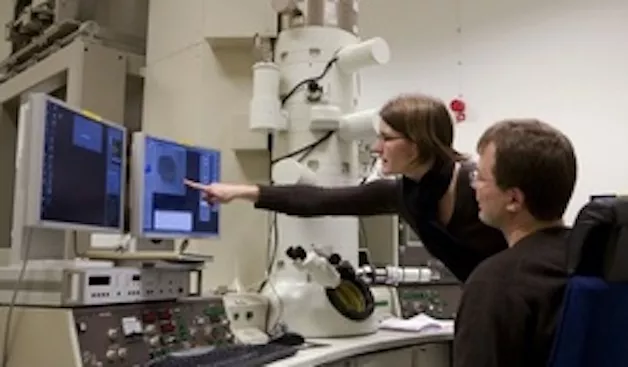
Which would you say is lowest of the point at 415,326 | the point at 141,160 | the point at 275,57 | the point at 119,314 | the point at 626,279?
the point at 415,326

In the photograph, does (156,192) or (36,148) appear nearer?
(36,148)

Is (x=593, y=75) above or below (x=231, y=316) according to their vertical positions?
above

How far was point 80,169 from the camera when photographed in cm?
164

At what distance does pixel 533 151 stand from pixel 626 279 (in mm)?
295

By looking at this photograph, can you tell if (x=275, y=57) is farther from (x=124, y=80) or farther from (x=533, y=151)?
(x=533, y=151)

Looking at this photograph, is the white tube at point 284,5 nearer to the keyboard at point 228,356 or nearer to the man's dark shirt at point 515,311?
the keyboard at point 228,356

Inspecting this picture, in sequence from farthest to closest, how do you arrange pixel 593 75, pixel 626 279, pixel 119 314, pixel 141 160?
pixel 593 75, pixel 141 160, pixel 119 314, pixel 626 279

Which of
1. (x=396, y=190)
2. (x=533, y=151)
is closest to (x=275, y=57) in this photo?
(x=396, y=190)

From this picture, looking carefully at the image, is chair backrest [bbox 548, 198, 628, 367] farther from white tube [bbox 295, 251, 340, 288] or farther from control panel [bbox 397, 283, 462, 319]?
control panel [bbox 397, 283, 462, 319]

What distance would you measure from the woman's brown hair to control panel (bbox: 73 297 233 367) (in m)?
0.76

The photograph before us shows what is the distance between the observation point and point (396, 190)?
6.86ft

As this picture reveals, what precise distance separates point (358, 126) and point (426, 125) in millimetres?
671

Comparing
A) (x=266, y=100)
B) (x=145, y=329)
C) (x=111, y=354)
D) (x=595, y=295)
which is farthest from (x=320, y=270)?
(x=595, y=295)

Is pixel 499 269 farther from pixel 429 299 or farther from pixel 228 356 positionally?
pixel 429 299
